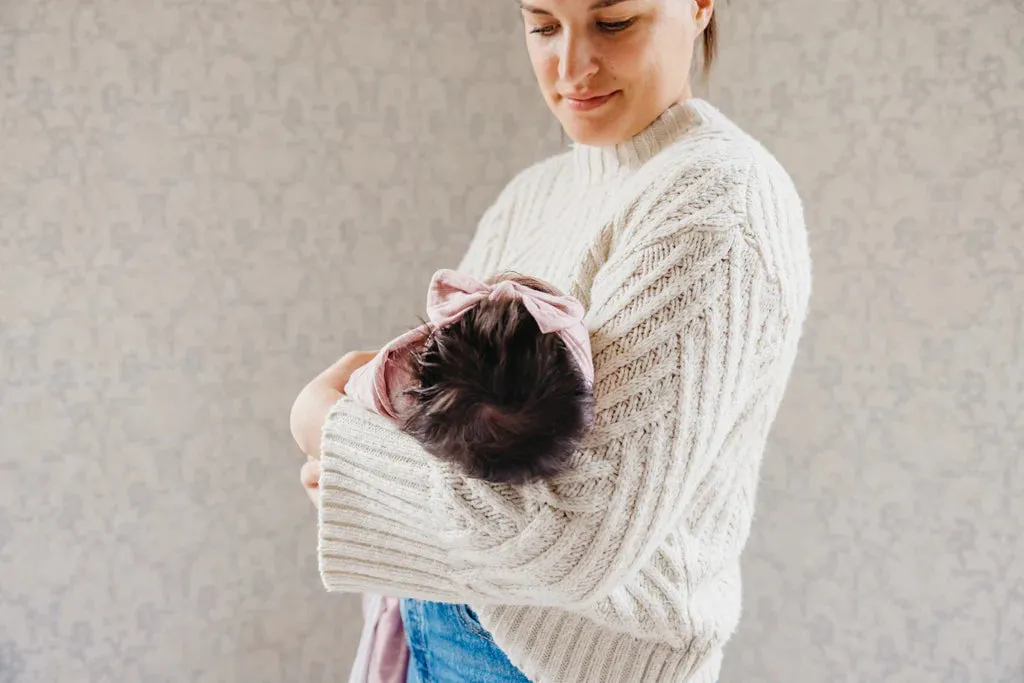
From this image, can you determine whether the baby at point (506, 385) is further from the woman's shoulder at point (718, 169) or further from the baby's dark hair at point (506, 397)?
the woman's shoulder at point (718, 169)

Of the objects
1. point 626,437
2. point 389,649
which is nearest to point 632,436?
point 626,437

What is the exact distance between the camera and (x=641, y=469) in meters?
0.74

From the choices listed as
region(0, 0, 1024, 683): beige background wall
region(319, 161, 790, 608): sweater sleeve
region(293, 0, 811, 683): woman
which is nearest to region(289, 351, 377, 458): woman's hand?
region(293, 0, 811, 683): woman

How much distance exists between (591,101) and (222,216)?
1054 mm

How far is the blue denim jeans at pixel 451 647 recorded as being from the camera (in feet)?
3.10

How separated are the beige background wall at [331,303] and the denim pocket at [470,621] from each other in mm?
1002

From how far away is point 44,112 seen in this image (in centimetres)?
167

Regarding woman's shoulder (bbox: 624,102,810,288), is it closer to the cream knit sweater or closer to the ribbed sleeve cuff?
the cream knit sweater

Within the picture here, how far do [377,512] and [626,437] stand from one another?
0.81 feet

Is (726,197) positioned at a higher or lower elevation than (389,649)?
higher

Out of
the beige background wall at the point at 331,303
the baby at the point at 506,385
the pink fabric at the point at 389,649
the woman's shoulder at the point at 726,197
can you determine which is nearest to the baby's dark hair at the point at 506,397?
the baby at the point at 506,385

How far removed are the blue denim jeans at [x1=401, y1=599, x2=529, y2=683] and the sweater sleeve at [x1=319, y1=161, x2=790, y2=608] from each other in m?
0.15

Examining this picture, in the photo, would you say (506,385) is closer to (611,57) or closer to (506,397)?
(506,397)

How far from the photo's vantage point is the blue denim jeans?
3.10 feet
